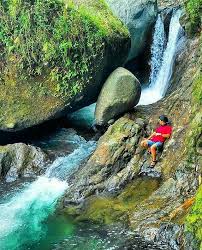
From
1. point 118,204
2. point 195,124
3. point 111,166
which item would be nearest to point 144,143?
point 111,166

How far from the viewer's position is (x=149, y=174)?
12258 millimetres

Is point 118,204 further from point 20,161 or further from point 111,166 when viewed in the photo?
point 20,161

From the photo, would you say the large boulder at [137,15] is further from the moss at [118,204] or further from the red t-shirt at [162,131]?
the moss at [118,204]

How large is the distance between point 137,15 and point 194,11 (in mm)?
3426

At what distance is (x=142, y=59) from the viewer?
65.9 ft

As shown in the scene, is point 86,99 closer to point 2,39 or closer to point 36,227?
Result: point 2,39

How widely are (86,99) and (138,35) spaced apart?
5.11m

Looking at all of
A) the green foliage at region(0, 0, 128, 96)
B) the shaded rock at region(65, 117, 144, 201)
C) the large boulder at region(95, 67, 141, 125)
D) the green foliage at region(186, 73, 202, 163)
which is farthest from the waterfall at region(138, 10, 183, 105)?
the green foliage at region(186, 73, 202, 163)

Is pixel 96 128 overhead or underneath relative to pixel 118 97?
underneath

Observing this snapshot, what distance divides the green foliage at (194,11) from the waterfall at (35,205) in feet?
18.6

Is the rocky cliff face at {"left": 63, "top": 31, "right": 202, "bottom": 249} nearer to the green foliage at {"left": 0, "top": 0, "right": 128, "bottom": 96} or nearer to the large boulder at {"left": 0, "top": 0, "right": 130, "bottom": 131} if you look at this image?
the large boulder at {"left": 0, "top": 0, "right": 130, "bottom": 131}

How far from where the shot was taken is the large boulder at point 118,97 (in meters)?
14.9

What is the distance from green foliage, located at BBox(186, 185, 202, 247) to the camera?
8578 mm

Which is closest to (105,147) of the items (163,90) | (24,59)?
(24,59)
